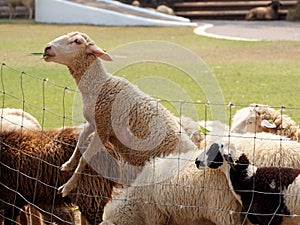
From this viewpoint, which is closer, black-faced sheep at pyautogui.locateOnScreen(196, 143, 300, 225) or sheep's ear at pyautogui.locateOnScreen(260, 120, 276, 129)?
Answer: black-faced sheep at pyautogui.locateOnScreen(196, 143, 300, 225)

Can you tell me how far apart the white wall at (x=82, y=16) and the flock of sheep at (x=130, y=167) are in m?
17.7

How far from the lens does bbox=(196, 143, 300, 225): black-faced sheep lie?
15.1 feet

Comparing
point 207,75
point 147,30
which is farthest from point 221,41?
point 207,75

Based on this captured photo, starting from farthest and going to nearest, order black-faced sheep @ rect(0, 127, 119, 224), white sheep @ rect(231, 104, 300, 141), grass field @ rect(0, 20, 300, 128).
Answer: grass field @ rect(0, 20, 300, 128) < white sheep @ rect(231, 104, 300, 141) < black-faced sheep @ rect(0, 127, 119, 224)

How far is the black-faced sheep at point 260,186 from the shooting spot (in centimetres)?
461

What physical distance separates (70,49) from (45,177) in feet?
3.59

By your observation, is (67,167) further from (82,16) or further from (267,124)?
(82,16)

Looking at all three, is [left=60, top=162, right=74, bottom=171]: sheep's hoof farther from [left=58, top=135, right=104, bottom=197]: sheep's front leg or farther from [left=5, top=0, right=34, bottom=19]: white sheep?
[left=5, top=0, right=34, bottom=19]: white sheep

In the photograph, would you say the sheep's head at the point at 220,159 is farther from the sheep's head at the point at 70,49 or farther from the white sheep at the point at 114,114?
the sheep's head at the point at 70,49

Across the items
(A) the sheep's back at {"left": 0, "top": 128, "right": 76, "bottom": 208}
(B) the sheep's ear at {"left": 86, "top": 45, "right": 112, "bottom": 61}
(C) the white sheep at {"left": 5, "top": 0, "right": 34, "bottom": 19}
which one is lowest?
(C) the white sheep at {"left": 5, "top": 0, "right": 34, "bottom": 19}

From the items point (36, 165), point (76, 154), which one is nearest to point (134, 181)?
point (76, 154)

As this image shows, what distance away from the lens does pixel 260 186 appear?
469 centimetres

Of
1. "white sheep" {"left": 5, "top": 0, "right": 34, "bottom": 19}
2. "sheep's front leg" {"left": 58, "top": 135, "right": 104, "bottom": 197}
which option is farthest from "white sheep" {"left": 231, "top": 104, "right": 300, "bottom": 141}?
"white sheep" {"left": 5, "top": 0, "right": 34, "bottom": 19}

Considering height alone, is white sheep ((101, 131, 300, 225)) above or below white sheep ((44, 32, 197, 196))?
below
